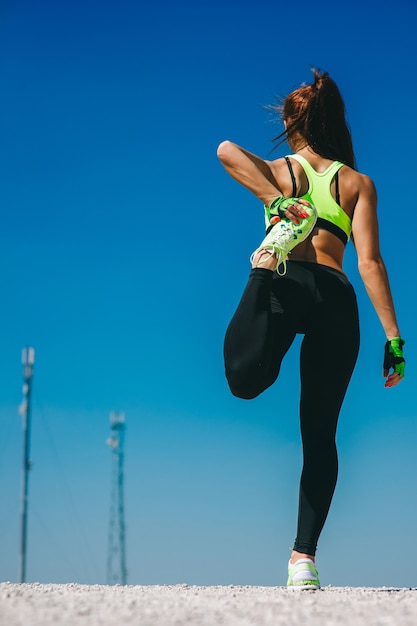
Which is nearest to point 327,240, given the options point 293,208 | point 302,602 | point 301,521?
point 293,208

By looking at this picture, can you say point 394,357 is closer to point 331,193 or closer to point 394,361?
Result: point 394,361

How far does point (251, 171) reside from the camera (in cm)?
489

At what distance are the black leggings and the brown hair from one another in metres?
0.89

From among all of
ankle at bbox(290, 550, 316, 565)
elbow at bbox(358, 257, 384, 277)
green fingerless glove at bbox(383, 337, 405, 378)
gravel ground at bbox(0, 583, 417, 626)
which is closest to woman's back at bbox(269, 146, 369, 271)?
elbow at bbox(358, 257, 384, 277)

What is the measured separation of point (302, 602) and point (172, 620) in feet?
2.61

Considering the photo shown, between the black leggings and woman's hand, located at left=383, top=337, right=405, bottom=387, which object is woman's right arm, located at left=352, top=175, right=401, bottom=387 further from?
the black leggings

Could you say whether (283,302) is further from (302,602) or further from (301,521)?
(302,602)

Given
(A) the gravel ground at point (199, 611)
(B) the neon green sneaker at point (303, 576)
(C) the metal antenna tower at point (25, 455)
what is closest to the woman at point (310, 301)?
(B) the neon green sneaker at point (303, 576)

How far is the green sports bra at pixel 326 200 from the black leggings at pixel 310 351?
0.26 meters

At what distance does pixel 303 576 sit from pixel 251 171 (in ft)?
7.65

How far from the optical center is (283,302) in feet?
15.6

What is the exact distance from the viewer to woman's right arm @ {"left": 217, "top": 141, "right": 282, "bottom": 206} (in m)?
4.86

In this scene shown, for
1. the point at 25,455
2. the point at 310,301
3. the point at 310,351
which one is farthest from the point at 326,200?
the point at 25,455

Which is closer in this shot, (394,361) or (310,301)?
(310,301)
